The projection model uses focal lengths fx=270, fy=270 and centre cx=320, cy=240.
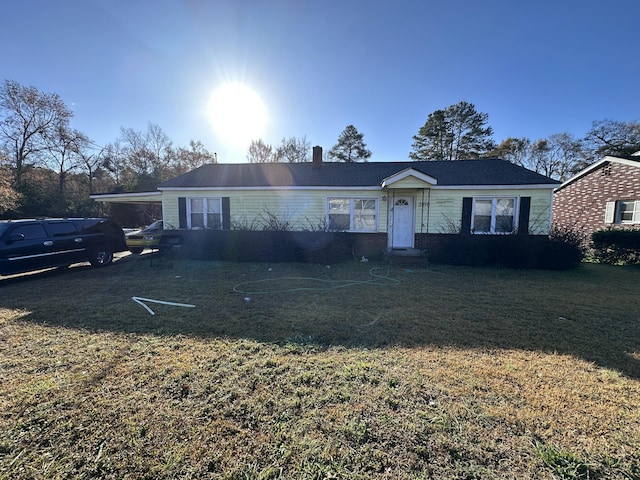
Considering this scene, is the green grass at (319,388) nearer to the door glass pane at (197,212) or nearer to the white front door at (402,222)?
the white front door at (402,222)

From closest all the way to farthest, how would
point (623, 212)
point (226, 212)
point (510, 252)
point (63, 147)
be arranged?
point (510, 252)
point (226, 212)
point (623, 212)
point (63, 147)

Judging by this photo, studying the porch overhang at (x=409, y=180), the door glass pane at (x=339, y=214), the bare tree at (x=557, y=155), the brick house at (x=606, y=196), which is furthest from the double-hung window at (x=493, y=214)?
the bare tree at (x=557, y=155)

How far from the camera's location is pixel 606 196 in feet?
47.0

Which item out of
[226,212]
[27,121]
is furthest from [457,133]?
[27,121]

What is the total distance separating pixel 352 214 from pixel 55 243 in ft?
32.6

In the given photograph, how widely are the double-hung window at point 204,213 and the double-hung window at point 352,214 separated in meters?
5.07

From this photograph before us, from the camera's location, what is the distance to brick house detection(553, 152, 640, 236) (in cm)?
1327

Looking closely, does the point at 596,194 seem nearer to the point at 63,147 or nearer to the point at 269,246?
the point at 269,246

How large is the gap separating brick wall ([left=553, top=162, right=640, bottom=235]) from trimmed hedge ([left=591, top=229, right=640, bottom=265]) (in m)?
1.28

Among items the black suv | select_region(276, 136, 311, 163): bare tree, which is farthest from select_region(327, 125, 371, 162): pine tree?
the black suv

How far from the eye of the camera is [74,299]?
18.6 feet

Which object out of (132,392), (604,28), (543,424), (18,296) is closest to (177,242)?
(18,296)

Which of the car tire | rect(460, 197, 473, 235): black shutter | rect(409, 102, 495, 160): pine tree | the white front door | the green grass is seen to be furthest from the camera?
rect(409, 102, 495, 160): pine tree

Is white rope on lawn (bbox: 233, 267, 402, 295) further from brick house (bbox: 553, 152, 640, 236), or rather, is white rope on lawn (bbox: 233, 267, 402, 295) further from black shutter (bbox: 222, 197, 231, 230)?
brick house (bbox: 553, 152, 640, 236)
